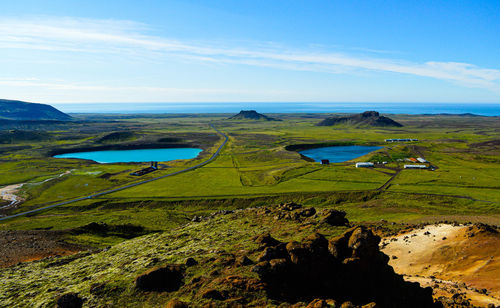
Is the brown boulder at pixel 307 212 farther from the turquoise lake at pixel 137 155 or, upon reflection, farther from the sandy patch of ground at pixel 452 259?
the turquoise lake at pixel 137 155

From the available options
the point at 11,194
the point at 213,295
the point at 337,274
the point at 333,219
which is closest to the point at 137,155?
the point at 11,194

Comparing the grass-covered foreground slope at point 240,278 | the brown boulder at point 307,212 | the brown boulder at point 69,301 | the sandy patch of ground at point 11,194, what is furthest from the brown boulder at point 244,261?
the sandy patch of ground at point 11,194

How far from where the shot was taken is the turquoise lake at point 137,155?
162 m

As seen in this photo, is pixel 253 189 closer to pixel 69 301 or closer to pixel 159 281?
pixel 159 281

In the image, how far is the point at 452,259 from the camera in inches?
1324

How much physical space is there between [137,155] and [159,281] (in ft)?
542

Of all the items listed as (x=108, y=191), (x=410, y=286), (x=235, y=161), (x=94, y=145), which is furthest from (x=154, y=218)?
(x=94, y=145)

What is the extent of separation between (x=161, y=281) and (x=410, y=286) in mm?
Result: 20617

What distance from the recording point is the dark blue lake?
156 m

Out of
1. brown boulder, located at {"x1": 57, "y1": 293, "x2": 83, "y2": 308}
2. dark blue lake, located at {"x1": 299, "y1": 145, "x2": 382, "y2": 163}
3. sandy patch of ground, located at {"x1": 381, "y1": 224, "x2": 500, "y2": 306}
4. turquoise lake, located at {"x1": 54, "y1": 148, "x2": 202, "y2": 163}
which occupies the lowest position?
turquoise lake, located at {"x1": 54, "y1": 148, "x2": 202, "y2": 163}

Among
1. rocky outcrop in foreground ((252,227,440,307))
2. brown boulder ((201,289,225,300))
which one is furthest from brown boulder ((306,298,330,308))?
brown boulder ((201,289,225,300))

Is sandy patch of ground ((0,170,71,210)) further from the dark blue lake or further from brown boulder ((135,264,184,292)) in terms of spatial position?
the dark blue lake

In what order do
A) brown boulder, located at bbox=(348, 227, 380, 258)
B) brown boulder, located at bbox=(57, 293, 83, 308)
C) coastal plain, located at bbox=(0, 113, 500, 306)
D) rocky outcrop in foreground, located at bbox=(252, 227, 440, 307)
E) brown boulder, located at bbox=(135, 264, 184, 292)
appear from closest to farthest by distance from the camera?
rocky outcrop in foreground, located at bbox=(252, 227, 440, 307)
brown boulder, located at bbox=(57, 293, 83, 308)
brown boulder, located at bbox=(348, 227, 380, 258)
brown boulder, located at bbox=(135, 264, 184, 292)
coastal plain, located at bbox=(0, 113, 500, 306)

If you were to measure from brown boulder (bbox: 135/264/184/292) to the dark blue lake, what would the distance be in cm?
13363
